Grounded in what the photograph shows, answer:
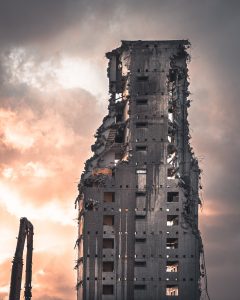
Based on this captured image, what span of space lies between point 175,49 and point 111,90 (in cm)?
1137

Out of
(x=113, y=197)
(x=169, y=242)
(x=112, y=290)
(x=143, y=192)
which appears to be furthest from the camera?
(x=113, y=197)

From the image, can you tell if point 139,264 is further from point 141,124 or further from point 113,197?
point 141,124

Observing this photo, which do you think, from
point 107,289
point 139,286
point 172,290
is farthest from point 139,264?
point 172,290

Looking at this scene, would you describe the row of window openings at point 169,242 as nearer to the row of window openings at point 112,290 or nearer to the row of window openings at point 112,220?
the row of window openings at point 112,220

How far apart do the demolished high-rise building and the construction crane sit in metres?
7.10

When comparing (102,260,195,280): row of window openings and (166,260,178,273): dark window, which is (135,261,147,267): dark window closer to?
(102,260,195,280): row of window openings

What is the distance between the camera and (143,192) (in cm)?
14788

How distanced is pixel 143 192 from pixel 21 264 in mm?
21701

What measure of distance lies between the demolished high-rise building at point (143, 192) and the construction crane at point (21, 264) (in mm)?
7105

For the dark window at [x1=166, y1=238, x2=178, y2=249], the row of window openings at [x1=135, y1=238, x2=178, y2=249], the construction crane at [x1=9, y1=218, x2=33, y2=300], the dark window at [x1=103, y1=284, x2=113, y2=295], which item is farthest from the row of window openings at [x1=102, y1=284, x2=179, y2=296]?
the construction crane at [x1=9, y1=218, x2=33, y2=300]

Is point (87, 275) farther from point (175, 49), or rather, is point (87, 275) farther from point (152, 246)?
point (175, 49)

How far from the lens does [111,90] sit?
158 metres

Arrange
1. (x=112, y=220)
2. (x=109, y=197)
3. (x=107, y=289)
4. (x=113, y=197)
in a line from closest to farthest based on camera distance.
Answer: (x=107, y=289) < (x=112, y=220) < (x=113, y=197) < (x=109, y=197)

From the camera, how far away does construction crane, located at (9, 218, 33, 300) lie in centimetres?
13312
